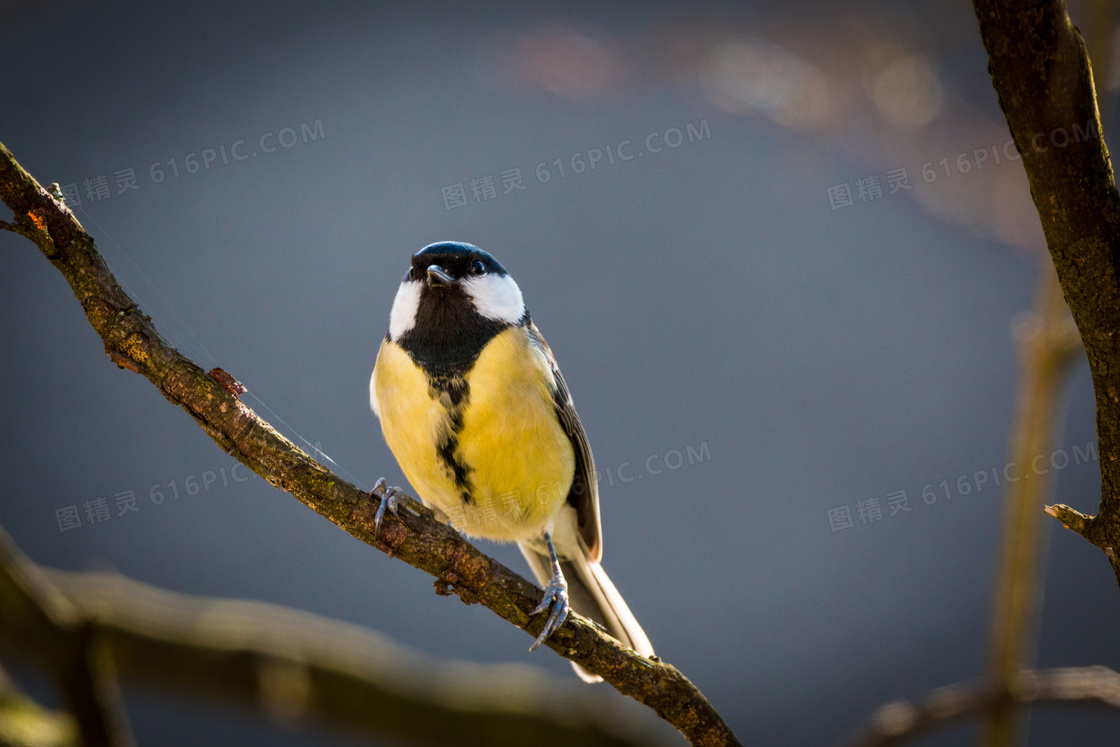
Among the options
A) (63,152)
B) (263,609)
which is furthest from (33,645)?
(63,152)

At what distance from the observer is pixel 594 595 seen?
2.00 m

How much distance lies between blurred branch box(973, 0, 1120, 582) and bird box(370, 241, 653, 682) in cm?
94

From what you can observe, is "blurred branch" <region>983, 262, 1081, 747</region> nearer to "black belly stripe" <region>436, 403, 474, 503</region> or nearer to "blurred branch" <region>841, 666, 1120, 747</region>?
"blurred branch" <region>841, 666, 1120, 747</region>

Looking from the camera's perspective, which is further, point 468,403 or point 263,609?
point 263,609

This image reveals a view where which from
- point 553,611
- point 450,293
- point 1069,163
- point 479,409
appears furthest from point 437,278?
point 1069,163

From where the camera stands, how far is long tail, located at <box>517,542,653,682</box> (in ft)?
6.20

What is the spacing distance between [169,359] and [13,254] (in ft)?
10.4

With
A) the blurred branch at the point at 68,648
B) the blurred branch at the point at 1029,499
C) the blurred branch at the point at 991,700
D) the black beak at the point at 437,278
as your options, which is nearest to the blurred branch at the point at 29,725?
the blurred branch at the point at 68,648

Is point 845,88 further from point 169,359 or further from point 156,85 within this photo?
point 156,85

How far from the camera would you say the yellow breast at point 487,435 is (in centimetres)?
167

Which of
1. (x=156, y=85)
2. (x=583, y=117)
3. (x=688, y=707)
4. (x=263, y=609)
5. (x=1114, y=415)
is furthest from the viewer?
(x=583, y=117)

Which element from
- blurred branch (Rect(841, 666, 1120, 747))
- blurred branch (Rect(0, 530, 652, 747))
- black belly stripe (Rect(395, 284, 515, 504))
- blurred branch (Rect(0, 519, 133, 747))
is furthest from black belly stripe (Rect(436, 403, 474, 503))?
blurred branch (Rect(841, 666, 1120, 747))

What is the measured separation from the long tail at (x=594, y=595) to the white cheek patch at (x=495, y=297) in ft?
1.92

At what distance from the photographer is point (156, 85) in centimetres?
382
